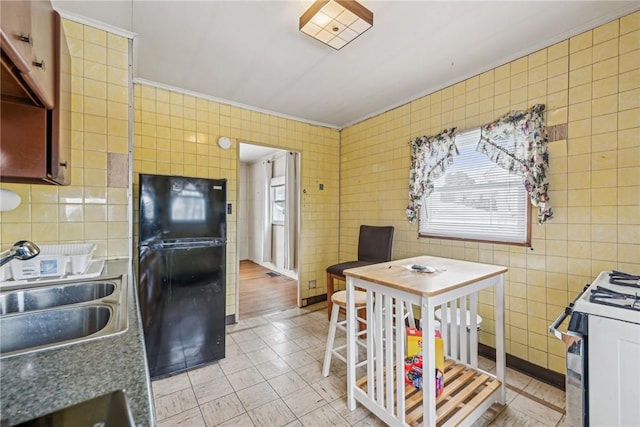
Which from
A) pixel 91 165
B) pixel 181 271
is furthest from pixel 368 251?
pixel 91 165

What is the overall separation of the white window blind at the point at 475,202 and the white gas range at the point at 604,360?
106 cm

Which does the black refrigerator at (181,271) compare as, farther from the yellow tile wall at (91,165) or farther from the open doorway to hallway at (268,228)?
the open doorway to hallway at (268,228)

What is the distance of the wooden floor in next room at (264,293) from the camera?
3.50 m

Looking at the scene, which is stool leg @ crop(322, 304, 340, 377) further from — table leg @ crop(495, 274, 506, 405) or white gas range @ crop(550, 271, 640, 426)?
white gas range @ crop(550, 271, 640, 426)

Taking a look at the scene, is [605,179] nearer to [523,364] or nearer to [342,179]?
[523,364]

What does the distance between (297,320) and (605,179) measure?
2876 millimetres

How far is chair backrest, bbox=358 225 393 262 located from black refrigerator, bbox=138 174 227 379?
162 cm

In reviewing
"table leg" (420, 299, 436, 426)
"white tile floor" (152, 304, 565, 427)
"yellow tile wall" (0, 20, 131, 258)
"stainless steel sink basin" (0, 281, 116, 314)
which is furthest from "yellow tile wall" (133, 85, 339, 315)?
"table leg" (420, 299, 436, 426)

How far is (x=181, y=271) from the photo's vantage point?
82.5 inches

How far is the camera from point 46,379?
2.01 ft

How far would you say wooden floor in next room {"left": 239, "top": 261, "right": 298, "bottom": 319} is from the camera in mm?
3496

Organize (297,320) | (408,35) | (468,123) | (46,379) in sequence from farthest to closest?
(297,320) < (468,123) < (408,35) < (46,379)

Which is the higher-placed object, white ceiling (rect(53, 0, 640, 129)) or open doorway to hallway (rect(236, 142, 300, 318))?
white ceiling (rect(53, 0, 640, 129))

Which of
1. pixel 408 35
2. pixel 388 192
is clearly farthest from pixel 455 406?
pixel 408 35
